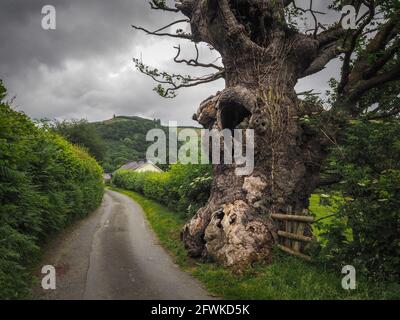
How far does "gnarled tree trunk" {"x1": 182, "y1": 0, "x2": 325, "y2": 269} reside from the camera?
9.59 m

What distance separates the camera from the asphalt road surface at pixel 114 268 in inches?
297

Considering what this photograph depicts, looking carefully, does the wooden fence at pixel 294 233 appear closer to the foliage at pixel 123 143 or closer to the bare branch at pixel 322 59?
the bare branch at pixel 322 59

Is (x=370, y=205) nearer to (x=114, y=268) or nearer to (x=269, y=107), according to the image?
(x=269, y=107)

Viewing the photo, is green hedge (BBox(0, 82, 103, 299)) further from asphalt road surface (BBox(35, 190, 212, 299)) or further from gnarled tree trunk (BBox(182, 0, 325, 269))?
gnarled tree trunk (BBox(182, 0, 325, 269))

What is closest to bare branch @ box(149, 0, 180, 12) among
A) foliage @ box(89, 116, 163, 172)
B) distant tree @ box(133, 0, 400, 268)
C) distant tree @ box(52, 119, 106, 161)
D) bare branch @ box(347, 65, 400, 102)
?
distant tree @ box(133, 0, 400, 268)

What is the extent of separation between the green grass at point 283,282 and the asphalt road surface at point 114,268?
0.45 m

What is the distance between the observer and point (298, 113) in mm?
11070

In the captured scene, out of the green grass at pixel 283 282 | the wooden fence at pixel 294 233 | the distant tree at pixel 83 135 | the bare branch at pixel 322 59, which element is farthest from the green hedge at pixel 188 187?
the distant tree at pixel 83 135

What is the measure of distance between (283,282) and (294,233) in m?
1.83

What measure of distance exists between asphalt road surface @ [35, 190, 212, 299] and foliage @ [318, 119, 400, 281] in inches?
127

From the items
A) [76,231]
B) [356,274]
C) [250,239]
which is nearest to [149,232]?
[76,231]

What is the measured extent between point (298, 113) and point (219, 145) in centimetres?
284
